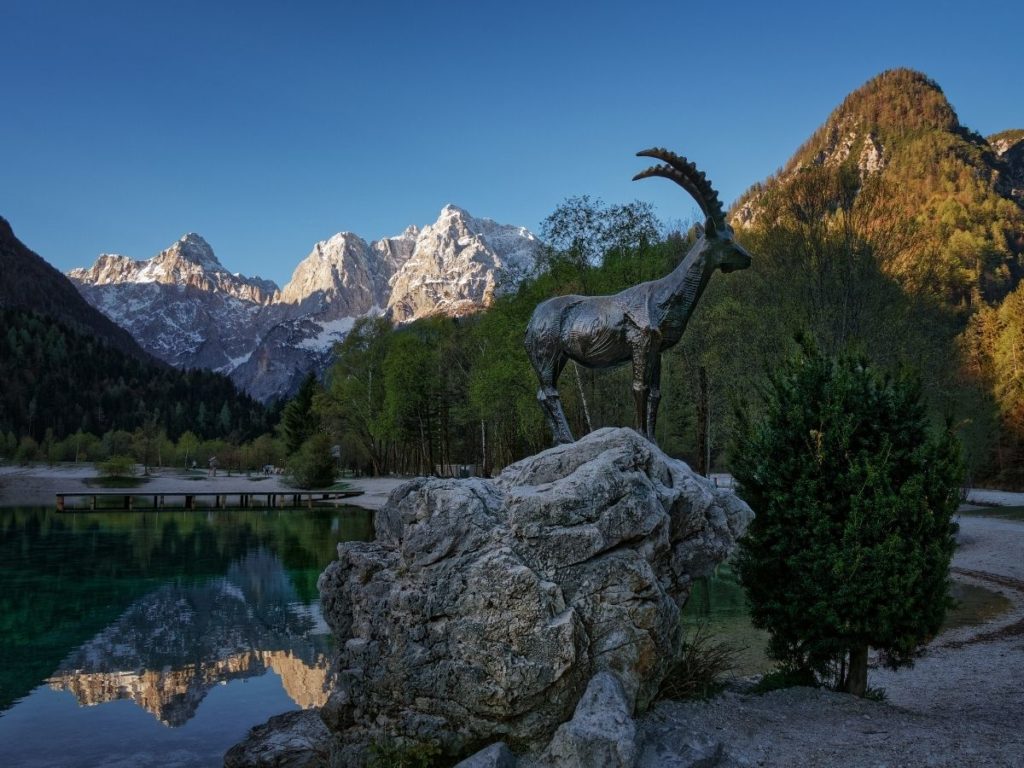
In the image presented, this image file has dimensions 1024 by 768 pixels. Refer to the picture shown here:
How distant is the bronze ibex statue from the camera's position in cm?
984

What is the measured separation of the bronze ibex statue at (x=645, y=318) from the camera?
9836 mm

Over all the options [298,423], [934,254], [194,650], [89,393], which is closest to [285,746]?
[194,650]

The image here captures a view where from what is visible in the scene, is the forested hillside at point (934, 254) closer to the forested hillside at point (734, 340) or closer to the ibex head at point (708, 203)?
the forested hillside at point (734, 340)

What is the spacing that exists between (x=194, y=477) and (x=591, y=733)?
85375 millimetres

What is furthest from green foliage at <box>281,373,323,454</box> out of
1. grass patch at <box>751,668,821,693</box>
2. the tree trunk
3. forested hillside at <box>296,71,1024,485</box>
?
the tree trunk

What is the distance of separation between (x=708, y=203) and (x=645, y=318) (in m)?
1.75

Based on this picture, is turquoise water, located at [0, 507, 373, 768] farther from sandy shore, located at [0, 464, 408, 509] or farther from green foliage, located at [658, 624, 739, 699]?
sandy shore, located at [0, 464, 408, 509]

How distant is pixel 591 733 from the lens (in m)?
6.18

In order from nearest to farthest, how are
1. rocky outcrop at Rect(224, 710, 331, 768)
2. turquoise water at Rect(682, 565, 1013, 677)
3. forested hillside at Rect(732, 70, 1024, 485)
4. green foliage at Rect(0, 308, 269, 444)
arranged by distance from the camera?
rocky outcrop at Rect(224, 710, 331, 768) → turquoise water at Rect(682, 565, 1013, 677) → forested hillside at Rect(732, 70, 1024, 485) → green foliage at Rect(0, 308, 269, 444)

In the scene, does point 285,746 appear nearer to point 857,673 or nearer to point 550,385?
point 550,385

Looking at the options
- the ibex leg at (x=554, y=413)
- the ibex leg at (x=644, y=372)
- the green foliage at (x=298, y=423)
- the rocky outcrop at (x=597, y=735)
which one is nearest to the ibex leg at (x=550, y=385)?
the ibex leg at (x=554, y=413)

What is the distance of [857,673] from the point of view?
28.9 ft

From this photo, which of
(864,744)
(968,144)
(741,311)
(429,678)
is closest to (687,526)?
(864,744)

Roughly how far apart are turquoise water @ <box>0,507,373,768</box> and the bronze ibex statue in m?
7.24
